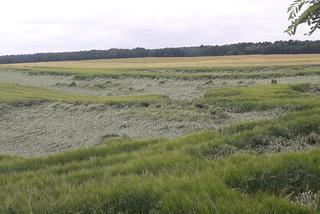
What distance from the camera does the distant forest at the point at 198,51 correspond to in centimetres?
11556

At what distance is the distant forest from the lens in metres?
116

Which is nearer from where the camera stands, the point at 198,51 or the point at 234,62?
the point at 234,62

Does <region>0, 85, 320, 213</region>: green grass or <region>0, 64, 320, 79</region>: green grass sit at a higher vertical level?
<region>0, 85, 320, 213</region>: green grass

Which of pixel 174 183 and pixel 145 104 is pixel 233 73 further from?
pixel 174 183

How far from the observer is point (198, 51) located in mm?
140500

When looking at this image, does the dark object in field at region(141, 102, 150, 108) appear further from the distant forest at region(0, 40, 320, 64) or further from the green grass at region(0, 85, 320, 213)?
the distant forest at region(0, 40, 320, 64)

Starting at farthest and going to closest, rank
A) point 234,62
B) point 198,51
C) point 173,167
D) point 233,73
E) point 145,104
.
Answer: point 198,51
point 234,62
point 233,73
point 145,104
point 173,167

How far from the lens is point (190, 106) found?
2894 cm

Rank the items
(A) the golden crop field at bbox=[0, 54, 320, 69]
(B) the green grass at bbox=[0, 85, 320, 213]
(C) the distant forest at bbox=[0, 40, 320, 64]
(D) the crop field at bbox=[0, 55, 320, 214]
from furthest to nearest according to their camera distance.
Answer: (C) the distant forest at bbox=[0, 40, 320, 64], (A) the golden crop field at bbox=[0, 54, 320, 69], (D) the crop field at bbox=[0, 55, 320, 214], (B) the green grass at bbox=[0, 85, 320, 213]

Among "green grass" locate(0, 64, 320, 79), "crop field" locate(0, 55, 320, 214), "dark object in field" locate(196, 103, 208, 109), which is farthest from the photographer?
"green grass" locate(0, 64, 320, 79)

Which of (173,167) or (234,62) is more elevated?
(173,167)

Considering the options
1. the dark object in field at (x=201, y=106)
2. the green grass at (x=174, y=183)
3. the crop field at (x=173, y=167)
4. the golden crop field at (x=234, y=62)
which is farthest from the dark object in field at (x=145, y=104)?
the golden crop field at (x=234, y=62)

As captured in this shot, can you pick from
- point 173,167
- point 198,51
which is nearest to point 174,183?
point 173,167

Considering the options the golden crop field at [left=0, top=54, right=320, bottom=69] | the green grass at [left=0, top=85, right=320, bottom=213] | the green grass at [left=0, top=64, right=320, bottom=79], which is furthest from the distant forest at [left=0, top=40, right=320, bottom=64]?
the green grass at [left=0, top=85, right=320, bottom=213]
